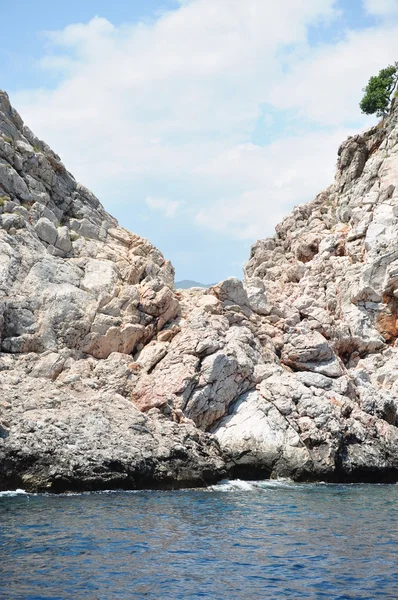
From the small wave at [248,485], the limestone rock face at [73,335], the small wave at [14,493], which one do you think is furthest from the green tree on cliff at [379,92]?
the small wave at [14,493]

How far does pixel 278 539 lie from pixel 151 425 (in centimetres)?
1759

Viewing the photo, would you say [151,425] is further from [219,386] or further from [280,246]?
[280,246]

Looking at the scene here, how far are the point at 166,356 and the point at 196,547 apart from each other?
25.7 meters

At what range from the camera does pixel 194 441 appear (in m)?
41.9

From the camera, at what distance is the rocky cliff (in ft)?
128

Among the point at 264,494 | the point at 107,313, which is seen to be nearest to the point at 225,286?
the point at 107,313

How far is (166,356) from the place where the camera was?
48844 mm

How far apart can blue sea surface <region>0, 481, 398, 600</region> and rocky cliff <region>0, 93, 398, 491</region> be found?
13.4 feet

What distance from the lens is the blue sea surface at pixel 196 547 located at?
1848cm

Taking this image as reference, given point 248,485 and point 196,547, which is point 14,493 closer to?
point 196,547

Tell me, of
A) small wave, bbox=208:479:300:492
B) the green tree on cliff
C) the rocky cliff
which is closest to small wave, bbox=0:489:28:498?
the rocky cliff

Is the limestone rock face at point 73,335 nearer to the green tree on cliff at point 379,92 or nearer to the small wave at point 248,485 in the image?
the small wave at point 248,485

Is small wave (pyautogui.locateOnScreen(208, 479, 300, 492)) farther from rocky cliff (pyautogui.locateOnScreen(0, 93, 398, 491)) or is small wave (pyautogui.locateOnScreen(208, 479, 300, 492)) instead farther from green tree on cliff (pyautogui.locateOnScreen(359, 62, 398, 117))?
green tree on cliff (pyautogui.locateOnScreen(359, 62, 398, 117))

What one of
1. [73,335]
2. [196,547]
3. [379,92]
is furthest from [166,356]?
[379,92]
